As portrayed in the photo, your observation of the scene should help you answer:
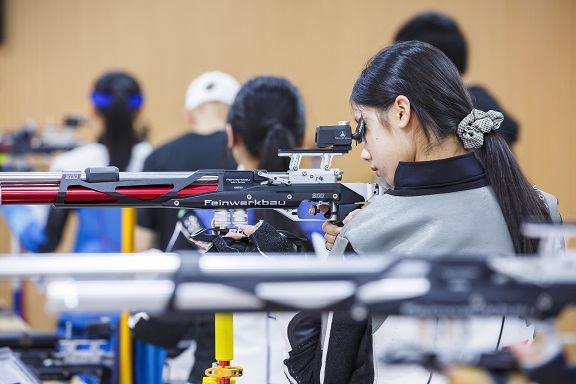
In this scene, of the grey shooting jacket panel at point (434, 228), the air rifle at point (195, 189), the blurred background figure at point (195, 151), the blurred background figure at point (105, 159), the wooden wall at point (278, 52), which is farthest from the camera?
the wooden wall at point (278, 52)

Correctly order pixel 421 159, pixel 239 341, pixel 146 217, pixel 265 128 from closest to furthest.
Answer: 1. pixel 421 159
2. pixel 239 341
3. pixel 265 128
4. pixel 146 217

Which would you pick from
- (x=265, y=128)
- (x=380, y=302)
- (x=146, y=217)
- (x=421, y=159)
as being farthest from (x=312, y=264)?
(x=146, y=217)

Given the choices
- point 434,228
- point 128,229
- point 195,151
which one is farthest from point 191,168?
point 434,228

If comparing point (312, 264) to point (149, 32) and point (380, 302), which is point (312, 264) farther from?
point (149, 32)

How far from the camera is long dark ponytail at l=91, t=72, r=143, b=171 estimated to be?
3355mm

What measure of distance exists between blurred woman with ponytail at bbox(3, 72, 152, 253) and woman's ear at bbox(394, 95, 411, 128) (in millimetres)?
1791

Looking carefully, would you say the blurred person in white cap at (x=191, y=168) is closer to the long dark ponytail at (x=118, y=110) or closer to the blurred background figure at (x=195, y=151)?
the blurred background figure at (x=195, y=151)

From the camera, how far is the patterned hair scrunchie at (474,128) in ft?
5.19

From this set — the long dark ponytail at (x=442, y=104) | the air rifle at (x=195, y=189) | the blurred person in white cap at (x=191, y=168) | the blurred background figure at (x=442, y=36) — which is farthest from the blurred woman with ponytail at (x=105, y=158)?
the long dark ponytail at (x=442, y=104)

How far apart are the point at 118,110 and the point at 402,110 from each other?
1972 millimetres

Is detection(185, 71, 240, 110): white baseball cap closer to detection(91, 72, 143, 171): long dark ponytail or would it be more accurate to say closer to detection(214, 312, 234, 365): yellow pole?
detection(91, 72, 143, 171): long dark ponytail

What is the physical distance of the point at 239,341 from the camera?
221 cm

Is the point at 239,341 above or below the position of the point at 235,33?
below

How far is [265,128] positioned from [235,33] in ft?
10.6
